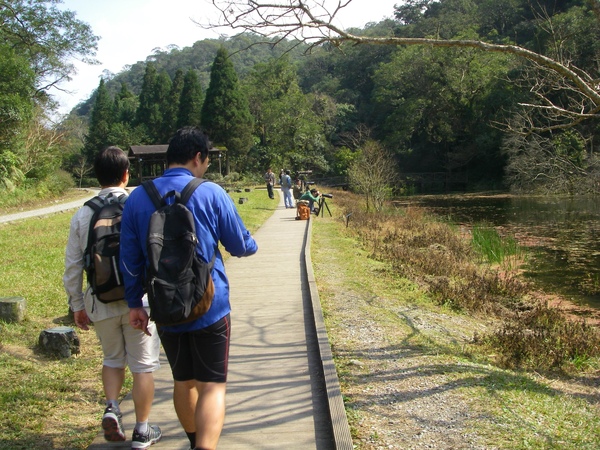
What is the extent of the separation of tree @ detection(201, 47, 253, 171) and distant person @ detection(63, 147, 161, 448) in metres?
42.5

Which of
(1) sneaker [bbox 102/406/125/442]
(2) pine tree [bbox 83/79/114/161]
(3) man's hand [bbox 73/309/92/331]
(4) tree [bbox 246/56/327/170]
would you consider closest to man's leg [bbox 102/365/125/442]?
(1) sneaker [bbox 102/406/125/442]

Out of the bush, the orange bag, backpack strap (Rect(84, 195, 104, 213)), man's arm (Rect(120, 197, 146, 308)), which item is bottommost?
the bush

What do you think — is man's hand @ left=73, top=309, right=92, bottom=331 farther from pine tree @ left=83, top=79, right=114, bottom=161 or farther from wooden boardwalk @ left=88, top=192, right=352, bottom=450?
pine tree @ left=83, top=79, right=114, bottom=161

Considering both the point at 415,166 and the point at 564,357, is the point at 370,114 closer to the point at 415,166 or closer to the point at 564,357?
the point at 415,166

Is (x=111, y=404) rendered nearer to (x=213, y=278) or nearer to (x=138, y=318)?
(x=138, y=318)

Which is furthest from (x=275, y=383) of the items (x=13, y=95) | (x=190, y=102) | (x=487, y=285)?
(x=190, y=102)

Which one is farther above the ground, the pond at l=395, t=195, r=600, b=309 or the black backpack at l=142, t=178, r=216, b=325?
the black backpack at l=142, t=178, r=216, b=325

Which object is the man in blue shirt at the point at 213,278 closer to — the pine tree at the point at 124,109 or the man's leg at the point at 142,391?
the man's leg at the point at 142,391

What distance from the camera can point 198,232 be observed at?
297cm

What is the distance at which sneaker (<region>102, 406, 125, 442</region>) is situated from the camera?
11.8 feet

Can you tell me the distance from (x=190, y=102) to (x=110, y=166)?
1909 inches

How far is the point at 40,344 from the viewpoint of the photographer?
222 inches

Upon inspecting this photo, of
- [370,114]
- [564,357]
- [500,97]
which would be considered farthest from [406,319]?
[370,114]

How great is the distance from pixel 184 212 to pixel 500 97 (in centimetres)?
4214
